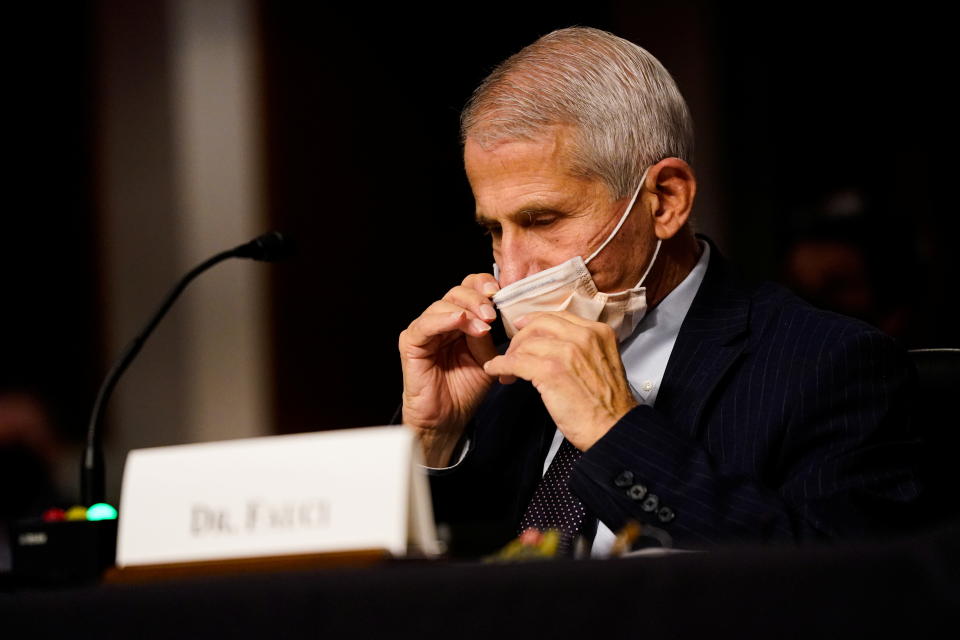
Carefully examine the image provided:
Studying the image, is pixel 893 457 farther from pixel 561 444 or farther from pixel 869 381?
pixel 561 444

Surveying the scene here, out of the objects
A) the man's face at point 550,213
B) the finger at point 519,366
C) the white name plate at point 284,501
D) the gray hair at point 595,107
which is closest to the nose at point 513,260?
the man's face at point 550,213

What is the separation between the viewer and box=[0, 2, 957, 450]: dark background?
3811 mm

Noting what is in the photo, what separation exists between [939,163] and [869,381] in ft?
8.41

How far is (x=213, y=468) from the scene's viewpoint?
3.03 ft

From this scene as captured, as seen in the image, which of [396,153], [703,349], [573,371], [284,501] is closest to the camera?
[284,501]

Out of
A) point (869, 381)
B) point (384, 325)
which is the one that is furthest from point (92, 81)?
point (869, 381)

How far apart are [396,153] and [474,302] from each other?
Result: 2842 millimetres

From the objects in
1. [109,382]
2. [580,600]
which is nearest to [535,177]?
[109,382]

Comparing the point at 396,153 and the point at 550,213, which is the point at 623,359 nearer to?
the point at 550,213

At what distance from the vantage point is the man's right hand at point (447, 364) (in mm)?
1616

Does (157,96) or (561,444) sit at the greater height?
(157,96)

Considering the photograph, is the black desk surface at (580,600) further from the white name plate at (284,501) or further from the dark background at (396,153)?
the dark background at (396,153)

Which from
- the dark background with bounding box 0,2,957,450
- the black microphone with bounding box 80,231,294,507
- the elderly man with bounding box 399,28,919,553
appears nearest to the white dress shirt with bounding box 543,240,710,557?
the elderly man with bounding box 399,28,919,553

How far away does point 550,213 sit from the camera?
5.32 ft
